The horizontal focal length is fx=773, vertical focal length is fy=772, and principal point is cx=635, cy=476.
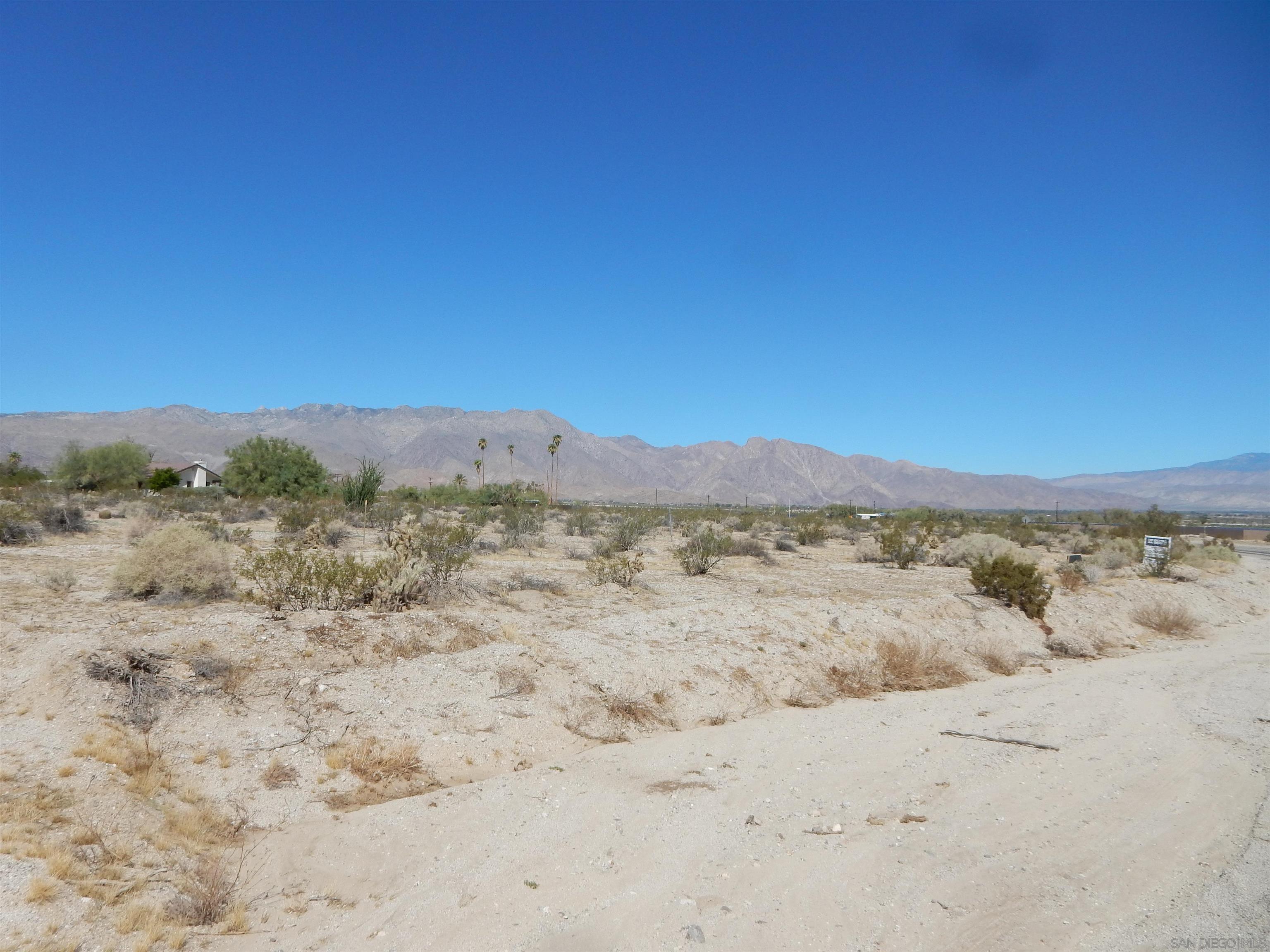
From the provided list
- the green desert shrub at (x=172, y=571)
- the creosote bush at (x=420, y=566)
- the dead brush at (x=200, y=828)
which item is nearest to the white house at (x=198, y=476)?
the green desert shrub at (x=172, y=571)

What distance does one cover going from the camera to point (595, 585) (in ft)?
57.9

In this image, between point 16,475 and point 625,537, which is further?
point 16,475

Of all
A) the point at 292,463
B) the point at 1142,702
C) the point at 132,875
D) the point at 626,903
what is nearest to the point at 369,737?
the point at 132,875

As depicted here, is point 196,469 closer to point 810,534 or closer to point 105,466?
point 105,466

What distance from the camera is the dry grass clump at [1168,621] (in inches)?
723

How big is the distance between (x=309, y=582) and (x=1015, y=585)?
48.6 feet

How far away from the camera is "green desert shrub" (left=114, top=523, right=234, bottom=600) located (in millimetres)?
12523

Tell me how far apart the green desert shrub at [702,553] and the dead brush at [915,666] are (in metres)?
7.87

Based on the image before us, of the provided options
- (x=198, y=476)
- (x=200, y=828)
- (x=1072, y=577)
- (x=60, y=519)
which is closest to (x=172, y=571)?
(x=200, y=828)

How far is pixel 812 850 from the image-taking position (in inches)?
268

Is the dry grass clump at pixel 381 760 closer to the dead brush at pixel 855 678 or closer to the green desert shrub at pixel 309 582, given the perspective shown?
the green desert shrub at pixel 309 582

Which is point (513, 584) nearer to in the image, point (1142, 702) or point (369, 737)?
point (369, 737)

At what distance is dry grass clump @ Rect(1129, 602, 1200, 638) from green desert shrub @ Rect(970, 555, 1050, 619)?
8.64 feet

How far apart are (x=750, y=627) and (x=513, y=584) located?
17.5ft
